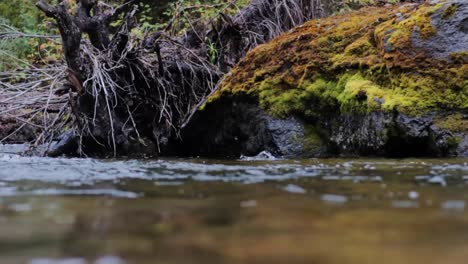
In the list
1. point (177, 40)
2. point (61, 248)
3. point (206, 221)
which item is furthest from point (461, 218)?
point (177, 40)

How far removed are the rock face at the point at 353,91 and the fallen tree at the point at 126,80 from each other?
0.61 m

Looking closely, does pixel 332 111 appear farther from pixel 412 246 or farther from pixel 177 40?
pixel 412 246

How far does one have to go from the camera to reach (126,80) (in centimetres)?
599

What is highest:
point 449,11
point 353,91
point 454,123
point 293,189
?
point 449,11

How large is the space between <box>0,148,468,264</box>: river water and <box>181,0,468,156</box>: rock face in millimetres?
1504

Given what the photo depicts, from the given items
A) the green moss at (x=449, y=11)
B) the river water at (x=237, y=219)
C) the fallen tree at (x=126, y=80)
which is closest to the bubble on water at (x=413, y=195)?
the river water at (x=237, y=219)

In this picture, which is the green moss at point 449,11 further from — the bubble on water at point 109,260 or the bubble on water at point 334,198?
the bubble on water at point 109,260

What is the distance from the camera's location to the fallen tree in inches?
214

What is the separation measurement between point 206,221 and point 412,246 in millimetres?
610

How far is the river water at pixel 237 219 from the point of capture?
3.98 feet

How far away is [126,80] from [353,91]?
278cm

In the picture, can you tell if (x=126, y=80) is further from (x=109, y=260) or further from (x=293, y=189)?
(x=109, y=260)

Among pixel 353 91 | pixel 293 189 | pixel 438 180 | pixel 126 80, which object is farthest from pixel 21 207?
pixel 126 80

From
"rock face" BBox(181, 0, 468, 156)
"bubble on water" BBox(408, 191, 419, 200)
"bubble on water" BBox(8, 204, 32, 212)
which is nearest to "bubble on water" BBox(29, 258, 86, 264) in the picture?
"bubble on water" BBox(8, 204, 32, 212)
